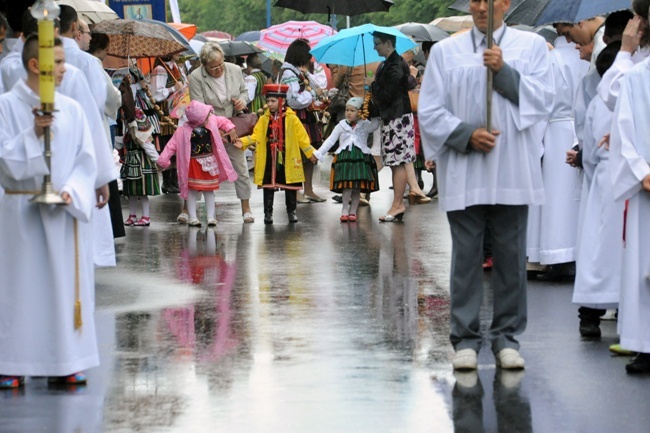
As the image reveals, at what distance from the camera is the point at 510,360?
24.8 feet

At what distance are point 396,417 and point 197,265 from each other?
19.0ft

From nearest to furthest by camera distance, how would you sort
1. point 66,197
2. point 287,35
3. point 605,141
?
point 66,197 < point 605,141 < point 287,35

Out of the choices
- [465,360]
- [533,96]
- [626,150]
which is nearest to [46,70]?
[533,96]

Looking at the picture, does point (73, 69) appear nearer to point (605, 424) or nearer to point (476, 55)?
point (476, 55)

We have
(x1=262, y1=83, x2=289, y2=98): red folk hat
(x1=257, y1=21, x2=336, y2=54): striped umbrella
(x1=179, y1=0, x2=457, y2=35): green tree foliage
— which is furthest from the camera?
(x1=179, y1=0, x2=457, y2=35): green tree foliage

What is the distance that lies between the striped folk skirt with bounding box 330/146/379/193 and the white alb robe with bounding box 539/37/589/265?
4.88 meters

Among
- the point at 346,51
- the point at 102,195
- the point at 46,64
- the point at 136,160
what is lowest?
the point at 136,160

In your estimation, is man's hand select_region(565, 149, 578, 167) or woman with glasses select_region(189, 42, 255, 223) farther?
woman with glasses select_region(189, 42, 255, 223)

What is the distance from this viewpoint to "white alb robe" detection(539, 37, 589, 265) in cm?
1099

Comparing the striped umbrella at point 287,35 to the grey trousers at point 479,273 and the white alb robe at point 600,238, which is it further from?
the grey trousers at point 479,273

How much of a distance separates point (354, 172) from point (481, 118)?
8342 mm

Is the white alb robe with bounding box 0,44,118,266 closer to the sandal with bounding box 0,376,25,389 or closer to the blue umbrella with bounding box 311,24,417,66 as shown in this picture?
the sandal with bounding box 0,376,25,389

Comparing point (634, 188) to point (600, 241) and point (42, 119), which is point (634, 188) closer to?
point (600, 241)

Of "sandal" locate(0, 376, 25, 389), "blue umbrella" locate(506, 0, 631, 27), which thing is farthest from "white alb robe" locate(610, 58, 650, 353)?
"sandal" locate(0, 376, 25, 389)
